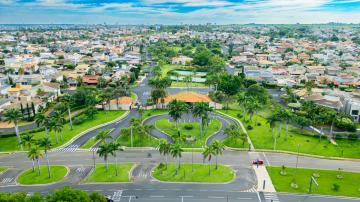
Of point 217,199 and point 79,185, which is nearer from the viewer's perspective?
point 217,199

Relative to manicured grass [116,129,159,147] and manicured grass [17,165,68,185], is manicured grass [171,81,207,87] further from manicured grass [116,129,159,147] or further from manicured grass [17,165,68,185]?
manicured grass [17,165,68,185]

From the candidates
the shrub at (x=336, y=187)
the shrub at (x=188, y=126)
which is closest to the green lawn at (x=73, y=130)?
the shrub at (x=188, y=126)

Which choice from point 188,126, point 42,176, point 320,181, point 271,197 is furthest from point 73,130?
point 320,181

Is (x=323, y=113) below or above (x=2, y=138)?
above

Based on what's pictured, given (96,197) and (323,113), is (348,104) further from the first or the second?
(96,197)

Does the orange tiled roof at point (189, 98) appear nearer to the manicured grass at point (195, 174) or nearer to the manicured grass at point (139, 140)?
the manicured grass at point (139, 140)

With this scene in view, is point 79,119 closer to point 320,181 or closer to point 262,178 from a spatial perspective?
point 262,178

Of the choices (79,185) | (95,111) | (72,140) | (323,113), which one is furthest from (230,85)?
(79,185)
